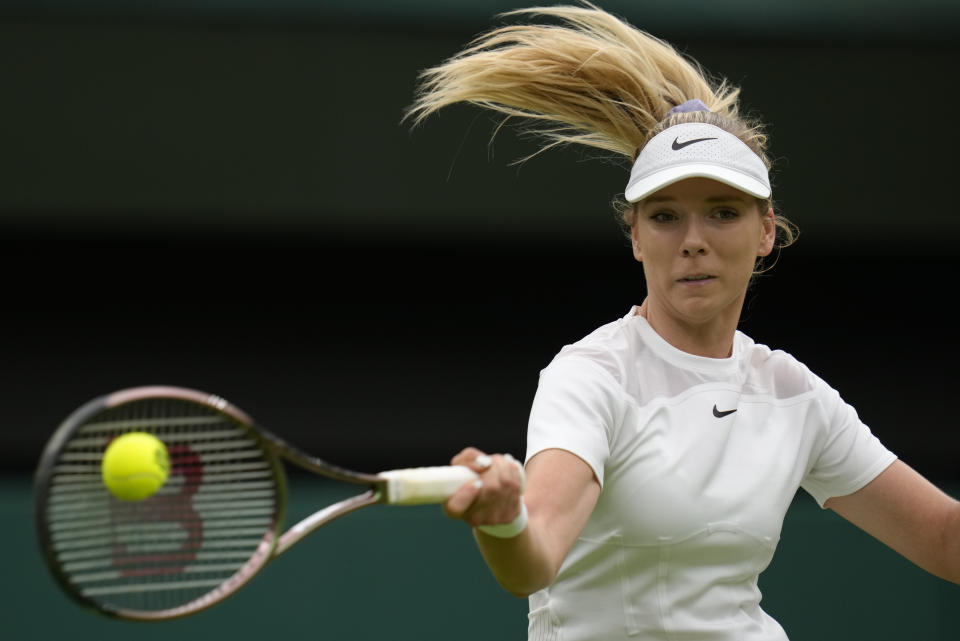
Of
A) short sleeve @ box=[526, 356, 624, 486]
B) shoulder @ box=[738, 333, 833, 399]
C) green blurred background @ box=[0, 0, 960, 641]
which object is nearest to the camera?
short sleeve @ box=[526, 356, 624, 486]

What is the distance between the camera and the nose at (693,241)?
2357 mm

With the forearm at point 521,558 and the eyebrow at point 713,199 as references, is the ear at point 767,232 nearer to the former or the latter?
the eyebrow at point 713,199

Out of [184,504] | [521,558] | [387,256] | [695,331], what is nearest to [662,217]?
[695,331]

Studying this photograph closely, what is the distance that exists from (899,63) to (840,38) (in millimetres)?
273

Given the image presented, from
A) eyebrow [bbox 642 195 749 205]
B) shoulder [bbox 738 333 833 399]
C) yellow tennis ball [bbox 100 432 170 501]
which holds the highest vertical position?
eyebrow [bbox 642 195 749 205]

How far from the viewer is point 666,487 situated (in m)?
2.29

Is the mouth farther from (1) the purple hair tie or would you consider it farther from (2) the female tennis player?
(1) the purple hair tie

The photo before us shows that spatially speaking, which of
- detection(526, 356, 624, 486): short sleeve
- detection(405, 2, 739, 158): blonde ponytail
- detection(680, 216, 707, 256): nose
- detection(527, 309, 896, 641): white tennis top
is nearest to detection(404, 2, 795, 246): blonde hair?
detection(405, 2, 739, 158): blonde ponytail

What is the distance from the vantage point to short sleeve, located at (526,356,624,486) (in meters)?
2.14

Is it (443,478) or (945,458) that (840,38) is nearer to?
(945,458)

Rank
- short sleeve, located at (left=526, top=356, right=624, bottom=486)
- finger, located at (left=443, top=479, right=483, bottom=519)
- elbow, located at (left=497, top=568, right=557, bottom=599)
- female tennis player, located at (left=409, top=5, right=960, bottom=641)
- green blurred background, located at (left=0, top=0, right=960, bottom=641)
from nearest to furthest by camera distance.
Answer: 1. finger, located at (left=443, top=479, right=483, bottom=519)
2. elbow, located at (left=497, top=568, right=557, bottom=599)
3. short sleeve, located at (left=526, top=356, right=624, bottom=486)
4. female tennis player, located at (left=409, top=5, right=960, bottom=641)
5. green blurred background, located at (left=0, top=0, right=960, bottom=641)

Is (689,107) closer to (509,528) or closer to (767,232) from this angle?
(767,232)

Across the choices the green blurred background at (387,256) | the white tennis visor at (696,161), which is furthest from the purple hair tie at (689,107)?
the green blurred background at (387,256)

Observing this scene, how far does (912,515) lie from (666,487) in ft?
2.03
